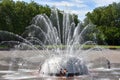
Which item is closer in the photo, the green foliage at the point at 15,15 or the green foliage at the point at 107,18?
the green foliage at the point at 15,15

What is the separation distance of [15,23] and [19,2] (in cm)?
827

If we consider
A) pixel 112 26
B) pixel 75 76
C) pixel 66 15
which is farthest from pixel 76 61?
pixel 112 26

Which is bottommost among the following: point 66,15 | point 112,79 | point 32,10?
point 112,79

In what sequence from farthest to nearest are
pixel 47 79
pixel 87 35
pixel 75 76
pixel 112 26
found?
pixel 112 26 → pixel 87 35 → pixel 75 76 → pixel 47 79

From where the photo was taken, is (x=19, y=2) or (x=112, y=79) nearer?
(x=112, y=79)

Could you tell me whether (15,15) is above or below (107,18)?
below

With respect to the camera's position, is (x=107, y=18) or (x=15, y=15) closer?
(x=15, y=15)

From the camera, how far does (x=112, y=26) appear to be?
88.9 meters

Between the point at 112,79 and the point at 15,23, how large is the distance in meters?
46.5

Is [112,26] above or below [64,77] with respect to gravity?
above

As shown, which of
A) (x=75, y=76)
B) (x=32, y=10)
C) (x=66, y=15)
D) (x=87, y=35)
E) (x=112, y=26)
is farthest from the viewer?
(x=112, y=26)

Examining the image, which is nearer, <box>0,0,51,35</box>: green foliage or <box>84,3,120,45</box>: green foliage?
<box>0,0,51,35</box>: green foliage

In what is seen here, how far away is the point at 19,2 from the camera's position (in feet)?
240

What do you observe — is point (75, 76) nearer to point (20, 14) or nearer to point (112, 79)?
point (112, 79)
